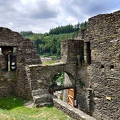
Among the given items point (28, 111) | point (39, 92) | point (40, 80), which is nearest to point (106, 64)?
point (40, 80)

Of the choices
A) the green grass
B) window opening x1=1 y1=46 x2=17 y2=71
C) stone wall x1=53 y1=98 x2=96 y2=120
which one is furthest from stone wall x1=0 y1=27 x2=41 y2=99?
stone wall x1=53 y1=98 x2=96 y2=120

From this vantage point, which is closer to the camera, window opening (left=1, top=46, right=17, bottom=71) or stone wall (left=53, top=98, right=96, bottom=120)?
stone wall (left=53, top=98, right=96, bottom=120)

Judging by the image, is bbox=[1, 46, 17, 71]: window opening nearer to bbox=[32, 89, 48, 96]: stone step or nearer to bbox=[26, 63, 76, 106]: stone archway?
bbox=[26, 63, 76, 106]: stone archway

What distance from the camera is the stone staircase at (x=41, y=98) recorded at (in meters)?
10.6

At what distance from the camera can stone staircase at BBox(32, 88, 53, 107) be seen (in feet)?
34.7

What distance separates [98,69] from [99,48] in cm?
112

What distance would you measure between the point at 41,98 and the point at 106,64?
13.9ft

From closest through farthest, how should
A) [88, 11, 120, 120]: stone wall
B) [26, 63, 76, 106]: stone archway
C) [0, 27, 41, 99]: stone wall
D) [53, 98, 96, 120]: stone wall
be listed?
1. [53, 98, 96, 120]: stone wall
2. [88, 11, 120, 120]: stone wall
3. [26, 63, 76, 106]: stone archway
4. [0, 27, 41, 99]: stone wall

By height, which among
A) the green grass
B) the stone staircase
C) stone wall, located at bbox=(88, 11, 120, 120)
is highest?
stone wall, located at bbox=(88, 11, 120, 120)

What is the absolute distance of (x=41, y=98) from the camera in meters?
10.7

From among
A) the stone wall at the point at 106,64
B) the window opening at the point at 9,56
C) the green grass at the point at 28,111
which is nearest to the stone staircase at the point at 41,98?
the green grass at the point at 28,111

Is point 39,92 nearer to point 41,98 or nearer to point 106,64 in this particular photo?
point 41,98

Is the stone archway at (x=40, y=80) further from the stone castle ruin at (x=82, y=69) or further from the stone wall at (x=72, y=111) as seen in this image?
the stone wall at (x=72, y=111)

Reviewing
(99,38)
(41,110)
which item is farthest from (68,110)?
(99,38)
